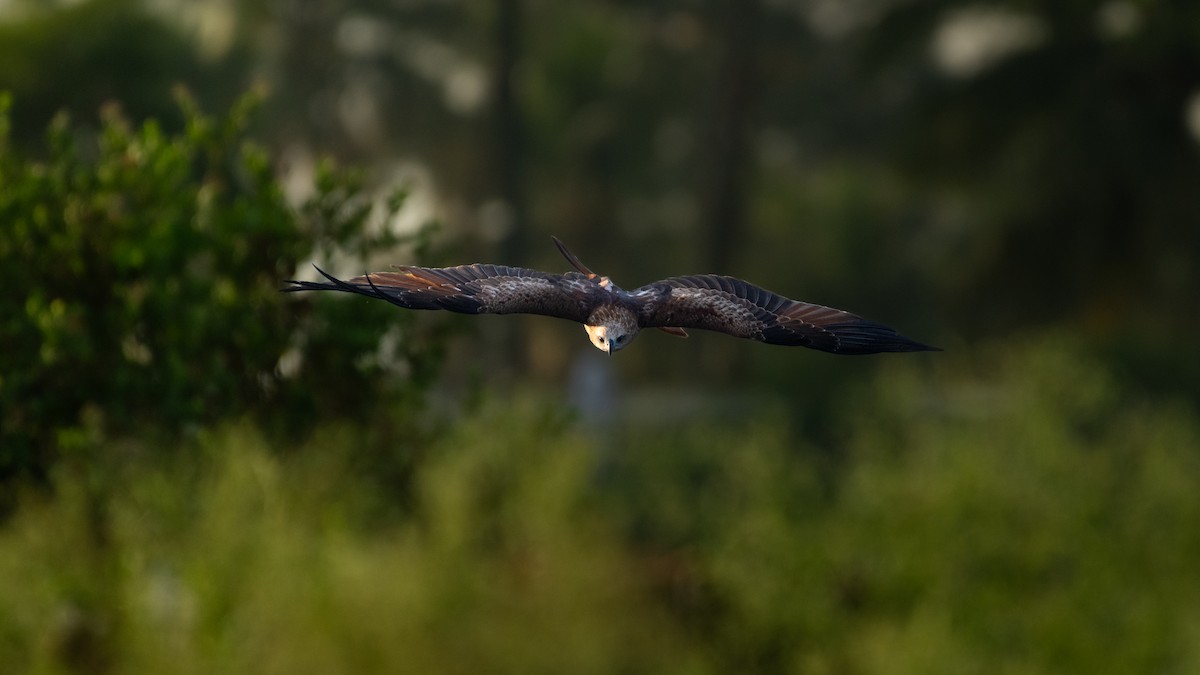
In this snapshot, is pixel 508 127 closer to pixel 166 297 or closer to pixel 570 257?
pixel 166 297

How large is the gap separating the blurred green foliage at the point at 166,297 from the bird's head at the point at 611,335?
6.20m

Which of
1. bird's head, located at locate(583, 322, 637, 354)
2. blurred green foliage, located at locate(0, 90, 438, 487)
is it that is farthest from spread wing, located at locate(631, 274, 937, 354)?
blurred green foliage, located at locate(0, 90, 438, 487)

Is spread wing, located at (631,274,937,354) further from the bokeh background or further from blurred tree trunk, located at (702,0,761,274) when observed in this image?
blurred tree trunk, located at (702,0,761,274)

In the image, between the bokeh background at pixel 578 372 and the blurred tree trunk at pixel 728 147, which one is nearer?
the bokeh background at pixel 578 372

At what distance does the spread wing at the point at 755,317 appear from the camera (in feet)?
12.7

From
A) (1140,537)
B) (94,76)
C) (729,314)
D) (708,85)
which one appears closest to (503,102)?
(708,85)

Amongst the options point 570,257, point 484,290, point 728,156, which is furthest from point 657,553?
point 570,257

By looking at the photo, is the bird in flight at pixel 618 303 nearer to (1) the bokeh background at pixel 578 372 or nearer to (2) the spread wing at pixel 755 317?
(2) the spread wing at pixel 755 317

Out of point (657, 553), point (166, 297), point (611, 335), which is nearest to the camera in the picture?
point (611, 335)

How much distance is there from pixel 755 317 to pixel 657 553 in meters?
16.8

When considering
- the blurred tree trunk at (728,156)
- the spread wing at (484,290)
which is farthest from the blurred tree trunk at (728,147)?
the spread wing at (484,290)

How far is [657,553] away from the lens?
20641 mm

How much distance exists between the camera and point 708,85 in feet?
Answer: 141

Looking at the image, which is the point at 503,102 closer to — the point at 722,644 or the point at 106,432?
the point at 722,644
